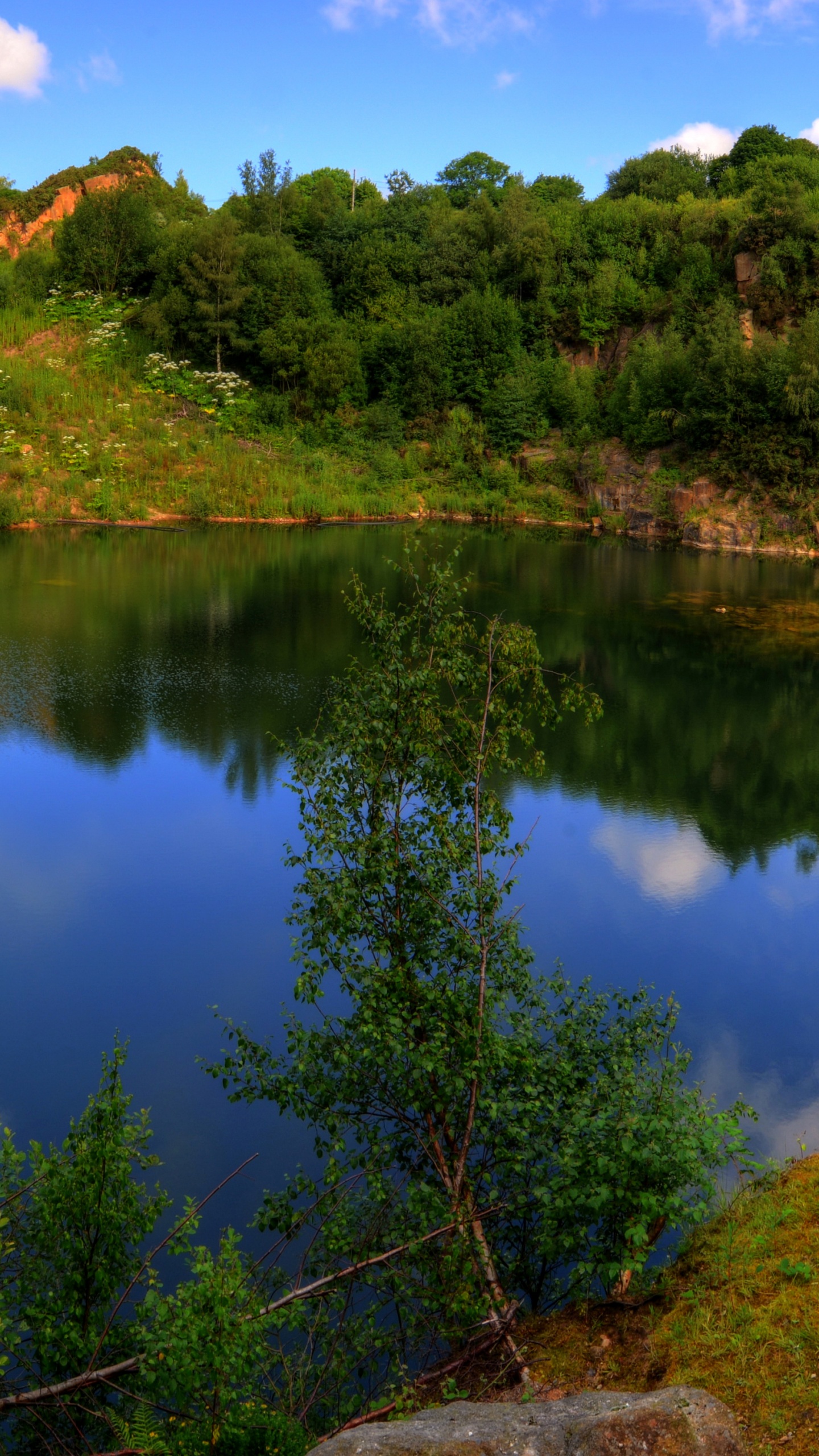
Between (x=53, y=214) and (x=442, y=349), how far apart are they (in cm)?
2168

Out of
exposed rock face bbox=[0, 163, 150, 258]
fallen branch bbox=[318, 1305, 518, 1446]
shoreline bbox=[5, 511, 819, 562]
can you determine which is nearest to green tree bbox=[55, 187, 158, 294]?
exposed rock face bbox=[0, 163, 150, 258]

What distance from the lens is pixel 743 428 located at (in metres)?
39.7

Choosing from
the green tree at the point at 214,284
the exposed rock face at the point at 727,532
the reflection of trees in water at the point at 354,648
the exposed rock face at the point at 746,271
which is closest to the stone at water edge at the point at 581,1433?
the reflection of trees in water at the point at 354,648

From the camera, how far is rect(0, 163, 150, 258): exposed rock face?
170 feet

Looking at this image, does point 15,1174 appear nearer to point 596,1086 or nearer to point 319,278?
point 596,1086

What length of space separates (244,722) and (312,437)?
99.2 feet

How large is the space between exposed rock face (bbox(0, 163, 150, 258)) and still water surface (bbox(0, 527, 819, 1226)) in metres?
33.7

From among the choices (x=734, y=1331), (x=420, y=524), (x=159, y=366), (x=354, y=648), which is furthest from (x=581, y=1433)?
(x=159, y=366)

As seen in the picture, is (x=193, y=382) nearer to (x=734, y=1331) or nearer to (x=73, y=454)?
(x=73, y=454)

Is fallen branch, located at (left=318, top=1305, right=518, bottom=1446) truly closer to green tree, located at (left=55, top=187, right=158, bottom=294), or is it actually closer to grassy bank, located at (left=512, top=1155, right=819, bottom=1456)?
grassy bank, located at (left=512, top=1155, right=819, bottom=1456)

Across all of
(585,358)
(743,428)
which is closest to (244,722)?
(743,428)

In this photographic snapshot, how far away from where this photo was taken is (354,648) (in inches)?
825

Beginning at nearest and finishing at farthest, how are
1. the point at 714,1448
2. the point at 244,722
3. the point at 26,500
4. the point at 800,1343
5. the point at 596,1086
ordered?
the point at 714,1448 < the point at 800,1343 < the point at 596,1086 < the point at 244,722 < the point at 26,500

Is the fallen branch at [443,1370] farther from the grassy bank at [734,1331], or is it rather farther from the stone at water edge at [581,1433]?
the stone at water edge at [581,1433]
